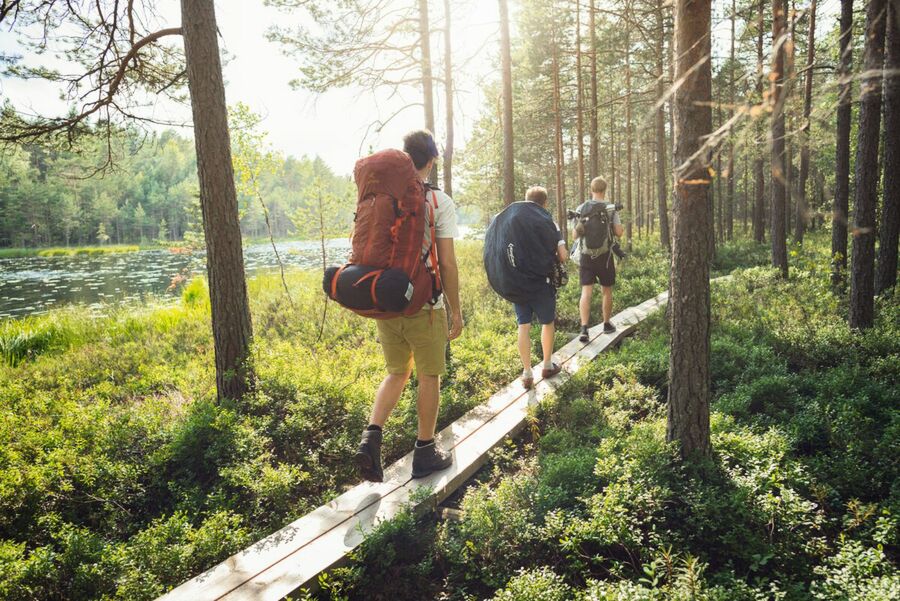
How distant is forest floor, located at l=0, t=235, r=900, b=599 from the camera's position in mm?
2750

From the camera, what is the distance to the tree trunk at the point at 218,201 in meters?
4.75

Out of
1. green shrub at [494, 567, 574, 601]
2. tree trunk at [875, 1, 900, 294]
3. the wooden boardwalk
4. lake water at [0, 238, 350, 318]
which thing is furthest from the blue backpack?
lake water at [0, 238, 350, 318]

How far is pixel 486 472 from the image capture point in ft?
13.4

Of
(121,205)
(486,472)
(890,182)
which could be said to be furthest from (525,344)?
(121,205)

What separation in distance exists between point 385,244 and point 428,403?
1.37 meters

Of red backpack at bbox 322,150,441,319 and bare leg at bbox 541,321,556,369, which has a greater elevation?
red backpack at bbox 322,150,441,319

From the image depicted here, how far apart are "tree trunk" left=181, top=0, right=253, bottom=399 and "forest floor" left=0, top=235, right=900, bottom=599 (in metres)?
0.30

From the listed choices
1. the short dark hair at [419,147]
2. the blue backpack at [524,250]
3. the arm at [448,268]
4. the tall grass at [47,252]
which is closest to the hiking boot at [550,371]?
the blue backpack at [524,250]

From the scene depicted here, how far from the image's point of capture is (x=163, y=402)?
5441mm

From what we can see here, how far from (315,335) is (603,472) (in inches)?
259

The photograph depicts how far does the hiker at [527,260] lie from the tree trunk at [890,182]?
509cm

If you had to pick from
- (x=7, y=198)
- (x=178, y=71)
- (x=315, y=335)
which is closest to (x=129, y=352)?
(x=315, y=335)

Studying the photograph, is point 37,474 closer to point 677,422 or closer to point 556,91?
point 677,422

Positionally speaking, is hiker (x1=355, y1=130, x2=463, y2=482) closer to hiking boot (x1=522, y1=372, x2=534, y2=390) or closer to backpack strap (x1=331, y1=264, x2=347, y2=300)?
backpack strap (x1=331, y1=264, x2=347, y2=300)
